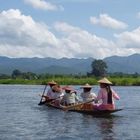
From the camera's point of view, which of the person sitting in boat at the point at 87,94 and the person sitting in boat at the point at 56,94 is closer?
the person sitting in boat at the point at 87,94

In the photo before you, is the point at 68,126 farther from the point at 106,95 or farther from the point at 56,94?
the point at 56,94

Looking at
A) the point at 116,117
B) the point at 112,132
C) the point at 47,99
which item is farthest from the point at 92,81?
the point at 112,132

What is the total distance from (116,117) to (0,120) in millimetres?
6206

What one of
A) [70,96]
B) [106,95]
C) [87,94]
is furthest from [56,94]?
[106,95]

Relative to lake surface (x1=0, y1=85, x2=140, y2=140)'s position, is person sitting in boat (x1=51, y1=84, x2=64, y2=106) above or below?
above

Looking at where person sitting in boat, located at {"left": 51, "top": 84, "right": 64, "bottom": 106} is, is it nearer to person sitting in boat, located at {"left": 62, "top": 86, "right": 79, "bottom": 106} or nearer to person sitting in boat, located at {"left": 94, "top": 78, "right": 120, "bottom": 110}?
person sitting in boat, located at {"left": 62, "top": 86, "right": 79, "bottom": 106}

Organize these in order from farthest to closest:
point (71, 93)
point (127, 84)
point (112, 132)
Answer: point (127, 84) → point (71, 93) → point (112, 132)

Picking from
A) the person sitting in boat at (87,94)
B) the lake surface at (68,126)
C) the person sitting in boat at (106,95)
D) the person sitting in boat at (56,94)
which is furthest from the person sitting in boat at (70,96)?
the person sitting in boat at (106,95)

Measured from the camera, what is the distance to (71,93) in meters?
30.4

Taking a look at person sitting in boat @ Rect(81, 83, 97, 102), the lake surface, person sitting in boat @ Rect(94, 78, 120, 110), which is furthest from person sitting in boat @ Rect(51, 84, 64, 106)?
person sitting in boat @ Rect(94, 78, 120, 110)

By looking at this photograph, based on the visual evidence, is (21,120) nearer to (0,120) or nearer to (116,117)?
(0,120)

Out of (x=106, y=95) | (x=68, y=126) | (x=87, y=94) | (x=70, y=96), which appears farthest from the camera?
(x=70, y=96)

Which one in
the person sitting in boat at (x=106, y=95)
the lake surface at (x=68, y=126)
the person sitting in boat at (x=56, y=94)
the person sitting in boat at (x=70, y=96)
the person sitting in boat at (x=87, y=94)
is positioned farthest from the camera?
the person sitting in boat at (x=56, y=94)

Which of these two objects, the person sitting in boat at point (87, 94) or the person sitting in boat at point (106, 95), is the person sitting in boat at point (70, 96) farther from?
the person sitting in boat at point (106, 95)
